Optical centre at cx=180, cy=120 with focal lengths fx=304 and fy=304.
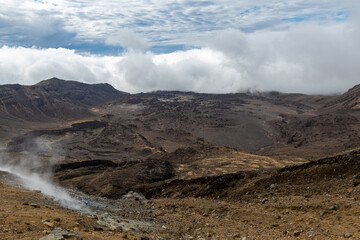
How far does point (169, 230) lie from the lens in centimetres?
1247

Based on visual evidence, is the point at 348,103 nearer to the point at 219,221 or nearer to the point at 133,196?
the point at 133,196

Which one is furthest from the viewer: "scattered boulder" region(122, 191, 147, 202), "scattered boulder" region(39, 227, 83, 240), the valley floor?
"scattered boulder" region(122, 191, 147, 202)

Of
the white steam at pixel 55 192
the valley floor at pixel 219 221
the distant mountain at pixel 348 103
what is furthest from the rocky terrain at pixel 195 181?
the distant mountain at pixel 348 103

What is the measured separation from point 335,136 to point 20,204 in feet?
268

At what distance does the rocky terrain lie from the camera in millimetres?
11156

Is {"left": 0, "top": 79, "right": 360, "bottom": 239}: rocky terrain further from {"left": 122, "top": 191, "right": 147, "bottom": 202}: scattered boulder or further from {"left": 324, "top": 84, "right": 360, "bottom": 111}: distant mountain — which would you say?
{"left": 324, "top": 84, "right": 360, "bottom": 111}: distant mountain

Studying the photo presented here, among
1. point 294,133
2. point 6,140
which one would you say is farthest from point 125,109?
point 294,133

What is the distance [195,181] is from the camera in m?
25.9

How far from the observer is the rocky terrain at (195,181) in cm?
1116

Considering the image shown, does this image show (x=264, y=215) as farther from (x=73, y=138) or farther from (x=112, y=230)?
(x=73, y=138)

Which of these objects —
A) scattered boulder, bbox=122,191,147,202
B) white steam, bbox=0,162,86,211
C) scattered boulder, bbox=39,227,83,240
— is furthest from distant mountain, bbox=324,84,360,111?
scattered boulder, bbox=39,227,83,240

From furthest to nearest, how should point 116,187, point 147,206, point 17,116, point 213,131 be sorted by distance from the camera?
point 17,116 < point 213,131 < point 116,187 < point 147,206

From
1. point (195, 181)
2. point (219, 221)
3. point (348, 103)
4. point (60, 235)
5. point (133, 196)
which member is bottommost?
point (133, 196)

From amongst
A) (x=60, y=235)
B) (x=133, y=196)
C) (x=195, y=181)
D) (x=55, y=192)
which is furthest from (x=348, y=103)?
(x=60, y=235)
